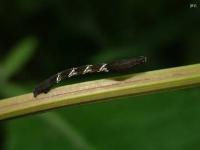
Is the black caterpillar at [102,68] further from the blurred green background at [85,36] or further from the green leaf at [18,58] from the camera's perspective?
the green leaf at [18,58]

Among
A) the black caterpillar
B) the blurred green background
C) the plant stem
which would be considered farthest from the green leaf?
the plant stem

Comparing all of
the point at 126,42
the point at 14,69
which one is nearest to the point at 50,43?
the point at 126,42

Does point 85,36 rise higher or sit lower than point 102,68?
lower

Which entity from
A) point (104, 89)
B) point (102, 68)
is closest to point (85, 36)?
point (102, 68)

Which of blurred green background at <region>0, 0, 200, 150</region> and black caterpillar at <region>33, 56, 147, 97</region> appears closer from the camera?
black caterpillar at <region>33, 56, 147, 97</region>

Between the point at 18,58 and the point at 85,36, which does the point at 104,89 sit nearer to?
the point at 18,58

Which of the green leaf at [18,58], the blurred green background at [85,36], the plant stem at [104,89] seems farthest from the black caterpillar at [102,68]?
the green leaf at [18,58]

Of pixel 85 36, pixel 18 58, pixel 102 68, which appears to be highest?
pixel 102 68

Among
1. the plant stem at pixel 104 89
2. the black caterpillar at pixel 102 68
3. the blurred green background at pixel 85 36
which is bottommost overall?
the blurred green background at pixel 85 36

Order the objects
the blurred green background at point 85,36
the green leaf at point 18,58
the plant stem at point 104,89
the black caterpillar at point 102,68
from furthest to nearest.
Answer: the blurred green background at point 85,36
the green leaf at point 18,58
the black caterpillar at point 102,68
the plant stem at point 104,89

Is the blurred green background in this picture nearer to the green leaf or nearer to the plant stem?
the green leaf

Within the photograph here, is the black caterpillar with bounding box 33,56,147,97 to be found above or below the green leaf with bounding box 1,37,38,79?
above

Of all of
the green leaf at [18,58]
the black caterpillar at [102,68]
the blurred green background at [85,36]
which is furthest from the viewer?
the blurred green background at [85,36]
